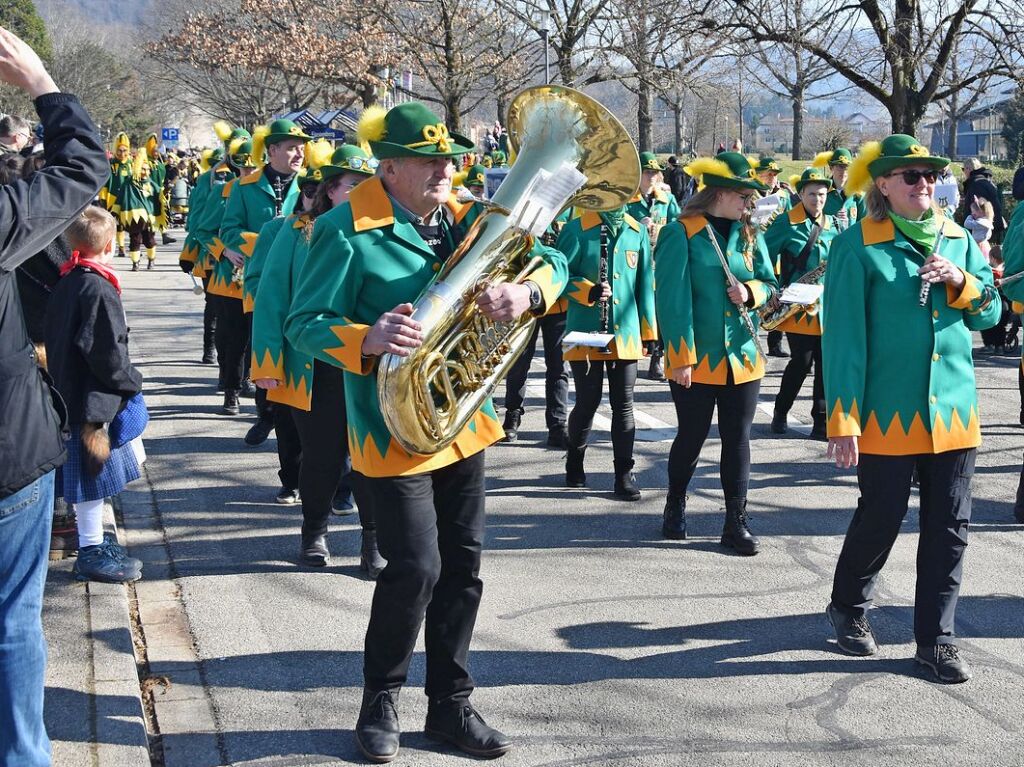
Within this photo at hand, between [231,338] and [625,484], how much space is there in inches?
148

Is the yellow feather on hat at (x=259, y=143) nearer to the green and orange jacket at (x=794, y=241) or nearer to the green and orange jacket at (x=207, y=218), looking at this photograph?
the green and orange jacket at (x=207, y=218)

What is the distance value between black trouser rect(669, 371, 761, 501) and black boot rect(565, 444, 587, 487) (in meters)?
1.21

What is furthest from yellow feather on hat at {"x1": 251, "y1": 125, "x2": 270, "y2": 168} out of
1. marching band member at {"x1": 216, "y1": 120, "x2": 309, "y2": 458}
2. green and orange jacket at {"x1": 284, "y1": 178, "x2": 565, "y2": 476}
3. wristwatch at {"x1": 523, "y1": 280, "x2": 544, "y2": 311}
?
wristwatch at {"x1": 523, "y1": 280, "x2": 544, "y2": 311}

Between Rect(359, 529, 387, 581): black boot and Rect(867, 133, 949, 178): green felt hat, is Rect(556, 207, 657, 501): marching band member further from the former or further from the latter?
Rect(867, 133, 949, 178): green felt hat

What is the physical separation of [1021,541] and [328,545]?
3.62 meters

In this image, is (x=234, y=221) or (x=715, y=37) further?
(x=715, y=37)

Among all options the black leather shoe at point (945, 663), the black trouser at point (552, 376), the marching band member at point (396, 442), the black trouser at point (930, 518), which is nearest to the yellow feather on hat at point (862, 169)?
the black trouser at point (930, 518)

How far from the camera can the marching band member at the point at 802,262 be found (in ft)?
29.2

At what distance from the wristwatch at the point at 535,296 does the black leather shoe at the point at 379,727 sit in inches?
52.9

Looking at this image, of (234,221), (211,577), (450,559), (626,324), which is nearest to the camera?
(450,559)

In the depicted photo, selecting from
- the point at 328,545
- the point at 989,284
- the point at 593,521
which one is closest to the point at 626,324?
the point at 593,521

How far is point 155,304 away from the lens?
16750 mm

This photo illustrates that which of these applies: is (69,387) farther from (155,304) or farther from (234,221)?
(155,304)

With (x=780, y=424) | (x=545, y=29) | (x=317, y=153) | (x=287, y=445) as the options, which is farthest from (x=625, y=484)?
(x=545, y=29)
